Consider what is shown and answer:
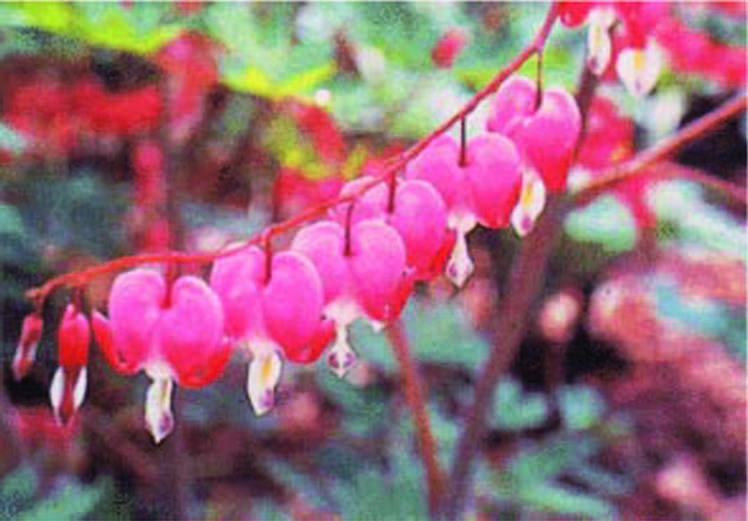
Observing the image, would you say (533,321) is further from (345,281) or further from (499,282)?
(345,281)

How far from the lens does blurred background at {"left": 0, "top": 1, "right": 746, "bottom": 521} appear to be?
100 cm

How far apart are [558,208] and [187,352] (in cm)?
33

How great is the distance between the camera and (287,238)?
132 cm

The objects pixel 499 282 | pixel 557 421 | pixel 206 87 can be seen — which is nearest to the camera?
pixel 206 87

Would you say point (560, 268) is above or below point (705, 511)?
above

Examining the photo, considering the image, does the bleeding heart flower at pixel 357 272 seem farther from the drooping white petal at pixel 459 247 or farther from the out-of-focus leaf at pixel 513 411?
the out-of-focus leaf at pixel 513 411

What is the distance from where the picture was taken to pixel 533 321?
69.0 inches

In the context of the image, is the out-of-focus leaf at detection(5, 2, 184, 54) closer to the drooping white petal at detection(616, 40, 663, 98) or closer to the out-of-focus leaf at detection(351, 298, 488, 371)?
the drooping white petal at detection(616, 40, 663, 98)

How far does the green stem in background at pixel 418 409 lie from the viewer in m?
0.89

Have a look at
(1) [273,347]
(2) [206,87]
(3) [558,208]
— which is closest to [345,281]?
(1) [273,347]

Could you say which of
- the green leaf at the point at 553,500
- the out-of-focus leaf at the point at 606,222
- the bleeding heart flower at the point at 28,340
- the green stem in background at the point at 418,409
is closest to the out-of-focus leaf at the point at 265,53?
the green stem in background at the point at 418,409

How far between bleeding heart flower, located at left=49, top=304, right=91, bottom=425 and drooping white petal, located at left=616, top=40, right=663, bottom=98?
0.92ft

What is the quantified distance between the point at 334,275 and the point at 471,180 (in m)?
0.08

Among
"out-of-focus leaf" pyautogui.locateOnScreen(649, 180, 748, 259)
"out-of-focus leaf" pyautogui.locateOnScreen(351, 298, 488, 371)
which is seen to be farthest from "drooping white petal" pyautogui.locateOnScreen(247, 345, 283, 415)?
"out-of-focus leaf" pyautogui.locateOnScreen(649, 180, 748, 259)
